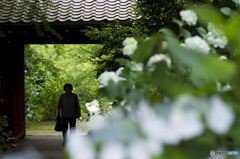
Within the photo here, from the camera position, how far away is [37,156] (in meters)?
0.69

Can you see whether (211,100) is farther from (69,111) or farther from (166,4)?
(69,111)

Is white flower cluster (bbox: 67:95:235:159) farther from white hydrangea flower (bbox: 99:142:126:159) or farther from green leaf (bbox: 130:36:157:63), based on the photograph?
green leaf (bbox: 130:36:157:63)

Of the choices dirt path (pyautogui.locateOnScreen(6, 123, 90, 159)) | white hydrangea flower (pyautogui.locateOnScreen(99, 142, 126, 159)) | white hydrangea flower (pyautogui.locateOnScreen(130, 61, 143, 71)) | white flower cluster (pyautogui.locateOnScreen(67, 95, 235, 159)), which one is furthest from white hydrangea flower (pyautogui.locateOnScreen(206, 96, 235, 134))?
dirt path (pyautogui.locateOnScreen(6, 123, 90, 159))

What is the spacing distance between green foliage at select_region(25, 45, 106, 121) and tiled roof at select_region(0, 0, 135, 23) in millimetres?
1481

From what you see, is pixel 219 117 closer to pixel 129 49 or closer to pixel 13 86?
pixel 129 49

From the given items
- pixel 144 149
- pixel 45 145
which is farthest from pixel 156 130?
pixel 45 145

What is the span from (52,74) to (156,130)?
51.3ft

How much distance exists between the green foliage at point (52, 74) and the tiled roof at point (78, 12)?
1.48 meters

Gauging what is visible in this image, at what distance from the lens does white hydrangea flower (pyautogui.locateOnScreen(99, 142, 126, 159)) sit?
562 mm

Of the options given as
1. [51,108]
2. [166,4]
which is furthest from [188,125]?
[51,108]

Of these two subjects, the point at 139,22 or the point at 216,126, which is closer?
the point at 216,126

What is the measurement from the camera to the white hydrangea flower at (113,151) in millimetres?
562

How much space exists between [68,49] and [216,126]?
34.4ft

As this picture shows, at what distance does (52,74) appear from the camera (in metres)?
15.9
